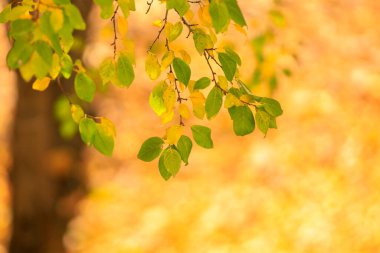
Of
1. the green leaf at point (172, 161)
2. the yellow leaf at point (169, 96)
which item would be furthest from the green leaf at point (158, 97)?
the green leaf at point (172, 161)

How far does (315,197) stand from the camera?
6047 millimetres

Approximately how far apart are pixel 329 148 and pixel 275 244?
1309 millimetres

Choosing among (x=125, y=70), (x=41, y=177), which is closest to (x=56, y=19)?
(x=125, y=70)

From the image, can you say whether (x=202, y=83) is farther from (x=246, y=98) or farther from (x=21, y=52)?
(x=21, y=52)

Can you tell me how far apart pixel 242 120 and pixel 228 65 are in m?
0.13

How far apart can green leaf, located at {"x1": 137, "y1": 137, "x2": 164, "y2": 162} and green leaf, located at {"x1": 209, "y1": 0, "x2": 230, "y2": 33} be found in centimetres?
37

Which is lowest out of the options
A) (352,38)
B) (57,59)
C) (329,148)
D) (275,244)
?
(57,59)

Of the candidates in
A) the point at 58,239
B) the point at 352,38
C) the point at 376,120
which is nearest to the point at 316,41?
the point at 352,38

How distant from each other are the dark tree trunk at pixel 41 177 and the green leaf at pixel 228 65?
9.95 feet

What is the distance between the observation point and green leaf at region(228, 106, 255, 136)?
1.49 m

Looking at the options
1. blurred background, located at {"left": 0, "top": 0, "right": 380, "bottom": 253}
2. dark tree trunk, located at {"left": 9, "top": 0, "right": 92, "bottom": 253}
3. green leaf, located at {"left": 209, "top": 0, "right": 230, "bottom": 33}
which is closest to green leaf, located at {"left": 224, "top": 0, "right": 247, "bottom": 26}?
green leaf, located at {"left": 209, "top": 0, "right": 230, "bottom": 33}

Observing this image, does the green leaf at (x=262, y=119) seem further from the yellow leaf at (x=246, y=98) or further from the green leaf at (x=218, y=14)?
the green leaf at (x=218, y=14)

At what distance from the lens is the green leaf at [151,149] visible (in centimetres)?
159

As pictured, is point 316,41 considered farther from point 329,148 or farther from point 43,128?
point 43,128
